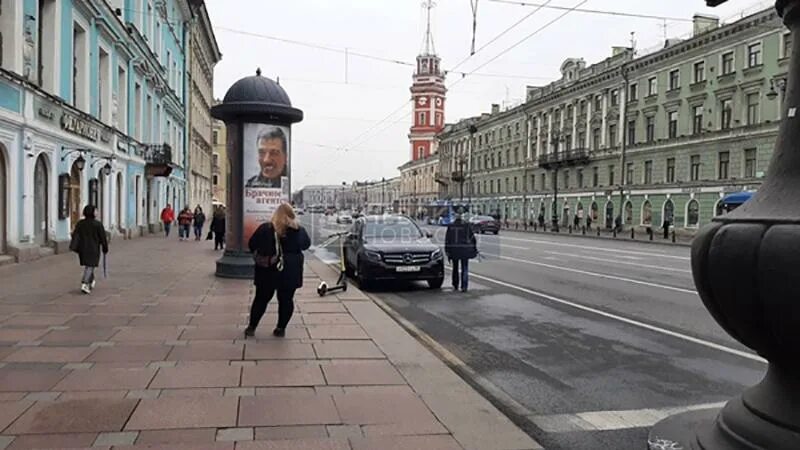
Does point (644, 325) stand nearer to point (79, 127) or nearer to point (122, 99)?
point (79, 127)

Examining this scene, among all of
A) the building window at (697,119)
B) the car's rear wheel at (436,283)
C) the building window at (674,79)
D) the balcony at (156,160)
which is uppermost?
the building window at (674,79)

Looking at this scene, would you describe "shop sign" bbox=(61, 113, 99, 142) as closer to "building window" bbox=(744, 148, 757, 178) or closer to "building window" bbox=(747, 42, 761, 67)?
"building window" bbox=(744, 148, 757, 178)

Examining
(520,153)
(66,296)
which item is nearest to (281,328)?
(66,296)

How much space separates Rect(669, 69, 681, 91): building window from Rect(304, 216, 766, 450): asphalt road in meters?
34.7

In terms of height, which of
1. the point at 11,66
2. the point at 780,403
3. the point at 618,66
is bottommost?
the point at 780,403

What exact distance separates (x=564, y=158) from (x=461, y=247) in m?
49.1

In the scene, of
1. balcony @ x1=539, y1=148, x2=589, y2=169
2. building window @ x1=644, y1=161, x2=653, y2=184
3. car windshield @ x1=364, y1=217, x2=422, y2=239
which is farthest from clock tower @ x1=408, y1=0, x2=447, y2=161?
car windshield @ x1=364, y1=217, x2=422, y2=239

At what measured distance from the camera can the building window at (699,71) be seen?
4190cm

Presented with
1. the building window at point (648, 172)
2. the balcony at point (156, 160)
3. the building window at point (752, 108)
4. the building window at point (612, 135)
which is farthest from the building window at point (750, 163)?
the balcony at point (156, 160)

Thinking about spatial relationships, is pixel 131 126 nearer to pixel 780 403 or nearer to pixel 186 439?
pixel 186 439

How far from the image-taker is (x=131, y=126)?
29469 millimetres

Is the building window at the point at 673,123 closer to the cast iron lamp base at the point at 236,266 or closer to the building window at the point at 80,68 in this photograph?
the building window at the point at 80,68

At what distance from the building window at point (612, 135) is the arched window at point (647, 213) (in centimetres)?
743

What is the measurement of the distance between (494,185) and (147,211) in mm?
51566
